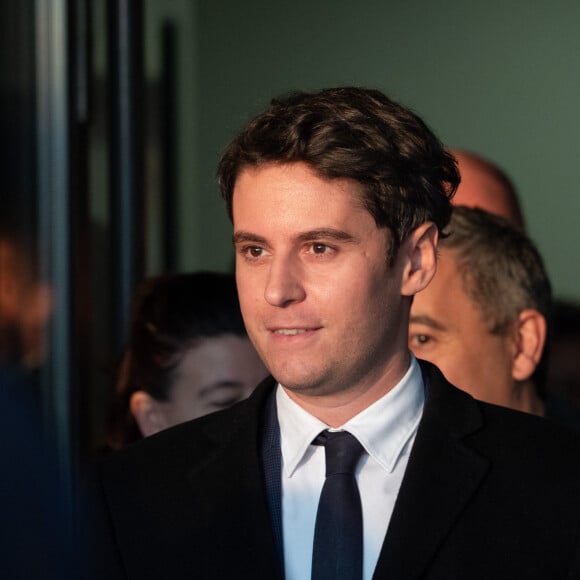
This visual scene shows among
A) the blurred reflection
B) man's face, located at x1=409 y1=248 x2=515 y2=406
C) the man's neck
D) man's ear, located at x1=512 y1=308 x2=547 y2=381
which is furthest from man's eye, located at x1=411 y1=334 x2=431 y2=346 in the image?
the blurred reflection

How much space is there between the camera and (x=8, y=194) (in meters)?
3.53

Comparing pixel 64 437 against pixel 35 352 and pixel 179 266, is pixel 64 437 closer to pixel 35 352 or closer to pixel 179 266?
pixel 35 352

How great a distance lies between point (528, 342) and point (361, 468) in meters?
1.06

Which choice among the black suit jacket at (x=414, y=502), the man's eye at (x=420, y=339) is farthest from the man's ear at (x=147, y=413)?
the black suit jacket at (x=414, y=502)

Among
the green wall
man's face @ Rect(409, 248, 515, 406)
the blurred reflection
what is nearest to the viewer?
man's face @ Rect(409, 248, 515, 406)

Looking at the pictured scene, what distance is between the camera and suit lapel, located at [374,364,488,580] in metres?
1.70

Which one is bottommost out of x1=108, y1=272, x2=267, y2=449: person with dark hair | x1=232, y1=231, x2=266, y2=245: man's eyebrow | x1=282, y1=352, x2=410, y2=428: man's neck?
x1=108, y1=272, x2=267, y2=449: person with dark hair

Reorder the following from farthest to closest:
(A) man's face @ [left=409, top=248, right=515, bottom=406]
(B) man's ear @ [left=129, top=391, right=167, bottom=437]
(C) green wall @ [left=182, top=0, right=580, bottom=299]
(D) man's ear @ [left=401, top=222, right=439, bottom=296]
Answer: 1. (C) green wall @ [left=182, top=0, right=580, bottom=299]
2. (B) man's ear @ [left=129, top=391, right=167, bottom=437]
3. (A) man's face @ [left=409, top=248, right=515, bottom=406]
4. (D) man's ear @ [left=401, top=222, right=439, bottom=296]

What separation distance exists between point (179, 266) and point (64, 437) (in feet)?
5.29

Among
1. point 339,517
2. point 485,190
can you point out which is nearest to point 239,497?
point 339,517

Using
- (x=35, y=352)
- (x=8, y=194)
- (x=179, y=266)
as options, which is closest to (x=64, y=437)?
(x=35, y=352)

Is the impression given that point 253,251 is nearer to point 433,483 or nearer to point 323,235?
point 323,235

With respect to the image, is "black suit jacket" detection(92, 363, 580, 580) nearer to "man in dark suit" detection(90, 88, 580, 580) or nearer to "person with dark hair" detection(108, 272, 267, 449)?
"man in dark suit" detection(90, 88, 580, 580)

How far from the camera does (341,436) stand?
5.85ft
